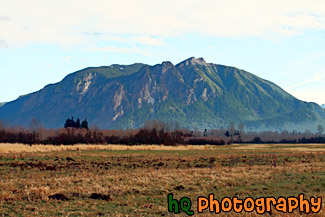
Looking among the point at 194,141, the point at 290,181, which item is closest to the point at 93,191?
the point at 290,181

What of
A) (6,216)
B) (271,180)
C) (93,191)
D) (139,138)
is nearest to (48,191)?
(93,191)

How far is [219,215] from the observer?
17.3 metres

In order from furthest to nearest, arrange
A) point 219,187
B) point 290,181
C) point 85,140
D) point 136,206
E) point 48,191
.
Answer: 1. point 85,140
2. point 290,181
3. point 219,187
4. point 48,191
5. point 136,206

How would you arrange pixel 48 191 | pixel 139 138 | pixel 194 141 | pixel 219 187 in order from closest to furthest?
pixel 48 191
pixel 219 187
pixel 139 138
pixel 194 141

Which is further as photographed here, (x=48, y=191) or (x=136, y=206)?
(x=48, y=191)

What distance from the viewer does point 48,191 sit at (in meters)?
25.1

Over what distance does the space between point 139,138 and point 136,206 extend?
110 m

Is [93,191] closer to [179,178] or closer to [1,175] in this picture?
[179,178]

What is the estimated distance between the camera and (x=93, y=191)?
85.1 feet

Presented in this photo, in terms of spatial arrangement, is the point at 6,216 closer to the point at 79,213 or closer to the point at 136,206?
the point at 79,213

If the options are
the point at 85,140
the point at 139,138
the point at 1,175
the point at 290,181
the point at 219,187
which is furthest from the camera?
the point at 139,138

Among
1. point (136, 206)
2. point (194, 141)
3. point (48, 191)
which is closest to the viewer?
point (136, 206)

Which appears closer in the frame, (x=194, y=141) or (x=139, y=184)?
(x=139, y=184)

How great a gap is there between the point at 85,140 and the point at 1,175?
277ft
